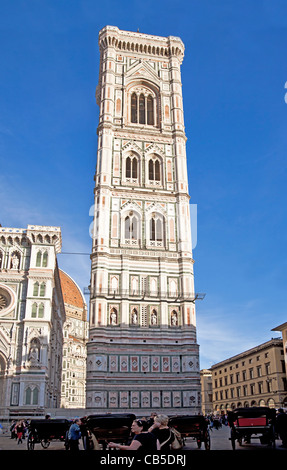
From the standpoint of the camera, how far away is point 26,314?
40656 millimetres

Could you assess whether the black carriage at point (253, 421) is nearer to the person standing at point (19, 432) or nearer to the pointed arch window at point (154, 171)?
the person standing at point (19, 432)

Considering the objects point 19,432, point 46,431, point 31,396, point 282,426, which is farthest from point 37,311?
point 282,426

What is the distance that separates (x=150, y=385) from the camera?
3809cm

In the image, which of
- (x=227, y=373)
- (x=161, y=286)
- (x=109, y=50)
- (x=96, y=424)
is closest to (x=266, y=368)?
(x=227, y=373)

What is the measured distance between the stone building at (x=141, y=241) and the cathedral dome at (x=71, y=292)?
6462 cm

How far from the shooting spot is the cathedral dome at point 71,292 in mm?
108569

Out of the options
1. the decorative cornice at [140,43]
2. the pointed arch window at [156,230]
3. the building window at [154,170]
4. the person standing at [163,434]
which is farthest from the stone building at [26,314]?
the person standing at [163,434]

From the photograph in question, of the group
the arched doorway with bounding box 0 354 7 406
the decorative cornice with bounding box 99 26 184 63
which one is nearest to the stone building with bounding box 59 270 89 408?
the arched doorway with bounding box 0 354 7 406

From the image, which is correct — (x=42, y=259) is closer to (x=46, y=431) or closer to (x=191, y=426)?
(x=46, y=431)

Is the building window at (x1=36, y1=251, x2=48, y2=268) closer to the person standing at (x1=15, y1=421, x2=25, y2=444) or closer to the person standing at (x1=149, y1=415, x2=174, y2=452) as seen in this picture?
the person standing at (x1=15, y1=421, x2=25, y2=444)

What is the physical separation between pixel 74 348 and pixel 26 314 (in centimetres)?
6030

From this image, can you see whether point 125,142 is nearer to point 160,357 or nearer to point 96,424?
point 160,357

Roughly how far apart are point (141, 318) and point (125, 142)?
18.8 metres

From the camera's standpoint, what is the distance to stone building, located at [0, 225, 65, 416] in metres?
38.2
